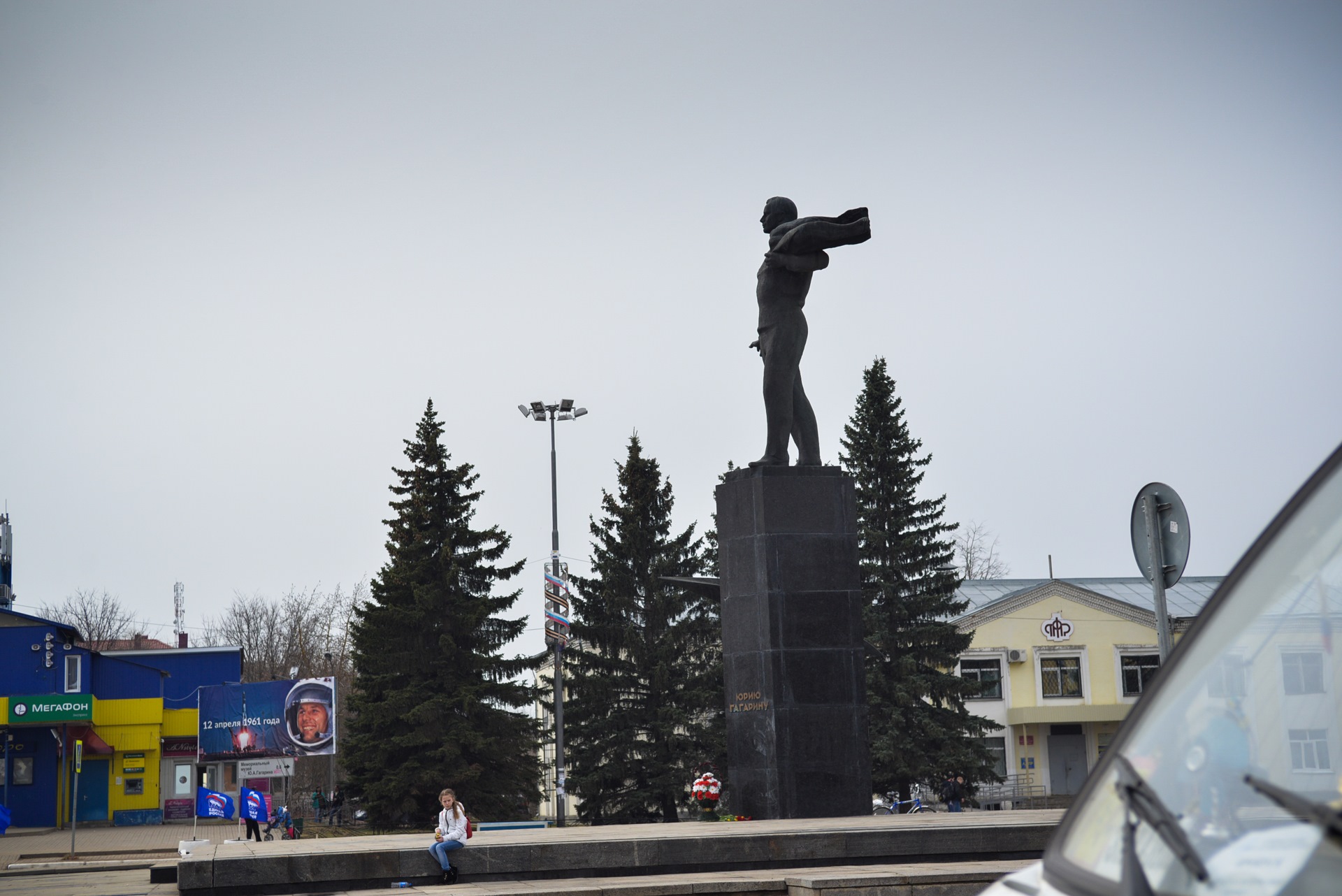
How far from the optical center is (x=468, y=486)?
40438 millimetres

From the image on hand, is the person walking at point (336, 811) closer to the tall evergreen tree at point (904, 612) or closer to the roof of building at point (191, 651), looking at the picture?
the roof of building at point (191, 651)

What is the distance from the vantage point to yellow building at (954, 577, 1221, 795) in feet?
190

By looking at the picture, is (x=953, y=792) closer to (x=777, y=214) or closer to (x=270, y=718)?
(x=270, y=718)

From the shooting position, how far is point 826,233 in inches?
597

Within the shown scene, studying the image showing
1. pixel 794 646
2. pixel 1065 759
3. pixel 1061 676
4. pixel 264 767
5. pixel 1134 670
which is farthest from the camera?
pixel 1134 670

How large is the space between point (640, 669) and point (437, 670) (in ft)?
20.0

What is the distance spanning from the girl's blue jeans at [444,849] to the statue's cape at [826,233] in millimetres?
7612

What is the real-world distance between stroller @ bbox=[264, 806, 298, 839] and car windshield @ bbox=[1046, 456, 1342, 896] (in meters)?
37.8

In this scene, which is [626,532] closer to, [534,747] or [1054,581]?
[534,747]

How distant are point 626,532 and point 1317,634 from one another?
129 ft

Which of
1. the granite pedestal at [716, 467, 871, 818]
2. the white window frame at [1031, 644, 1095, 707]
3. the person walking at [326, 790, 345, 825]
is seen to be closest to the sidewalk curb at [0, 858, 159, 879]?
the granite pedestal at [716, 467, 871, 818]

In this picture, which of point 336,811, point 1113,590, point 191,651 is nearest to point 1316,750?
point 336,811

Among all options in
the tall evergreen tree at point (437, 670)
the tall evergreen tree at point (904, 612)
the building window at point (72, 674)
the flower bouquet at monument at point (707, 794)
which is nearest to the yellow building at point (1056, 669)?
the tall evergreen tree at point (904, 612)

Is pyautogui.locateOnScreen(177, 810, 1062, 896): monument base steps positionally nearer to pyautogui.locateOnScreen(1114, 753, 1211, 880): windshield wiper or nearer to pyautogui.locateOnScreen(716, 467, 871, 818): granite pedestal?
pyautogui.locateOnScreen(716, 467, 871, 818): granite pedestal
